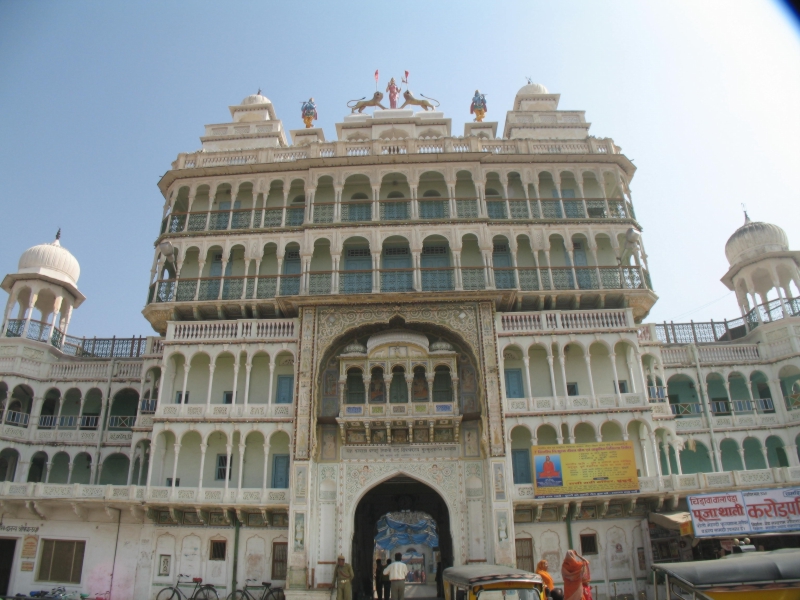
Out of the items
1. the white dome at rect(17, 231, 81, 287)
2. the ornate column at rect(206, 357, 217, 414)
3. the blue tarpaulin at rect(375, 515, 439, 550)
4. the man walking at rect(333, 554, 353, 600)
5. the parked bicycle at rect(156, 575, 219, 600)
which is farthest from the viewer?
the blue tarpaulin at rect(375, 515, 439, 550)

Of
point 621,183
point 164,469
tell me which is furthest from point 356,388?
point 621,183

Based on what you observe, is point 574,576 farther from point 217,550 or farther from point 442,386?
point 217,550

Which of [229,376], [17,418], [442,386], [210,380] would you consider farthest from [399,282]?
[17,418]

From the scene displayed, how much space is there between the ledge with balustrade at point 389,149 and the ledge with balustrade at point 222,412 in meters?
12.2

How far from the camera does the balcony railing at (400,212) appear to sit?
28.3 meters

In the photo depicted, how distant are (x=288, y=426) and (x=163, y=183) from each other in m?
15.1

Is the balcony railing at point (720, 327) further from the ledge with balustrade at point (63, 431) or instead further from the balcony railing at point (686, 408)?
the ledge with balustrade at point (63, 431)

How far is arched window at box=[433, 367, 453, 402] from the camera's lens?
83.5ft

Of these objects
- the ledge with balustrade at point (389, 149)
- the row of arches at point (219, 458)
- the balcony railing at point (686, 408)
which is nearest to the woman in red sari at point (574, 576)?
the row of arches at point (219, 458)

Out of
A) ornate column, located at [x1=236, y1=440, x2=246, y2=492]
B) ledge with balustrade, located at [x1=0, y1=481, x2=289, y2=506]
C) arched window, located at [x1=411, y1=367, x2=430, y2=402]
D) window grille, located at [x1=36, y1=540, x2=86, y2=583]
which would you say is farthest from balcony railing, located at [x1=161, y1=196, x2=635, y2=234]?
window grille, located at [x1=36, y1=540, x2=86, y2=583]

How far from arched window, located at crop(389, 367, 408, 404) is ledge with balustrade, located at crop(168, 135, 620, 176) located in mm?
11162

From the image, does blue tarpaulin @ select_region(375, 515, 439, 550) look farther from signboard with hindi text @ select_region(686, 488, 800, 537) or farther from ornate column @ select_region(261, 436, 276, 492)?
signboard with hindi text @ select_region(686, 488, 800, 537)

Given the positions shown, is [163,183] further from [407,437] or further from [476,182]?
[407,437]

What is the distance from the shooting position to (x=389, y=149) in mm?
29969
